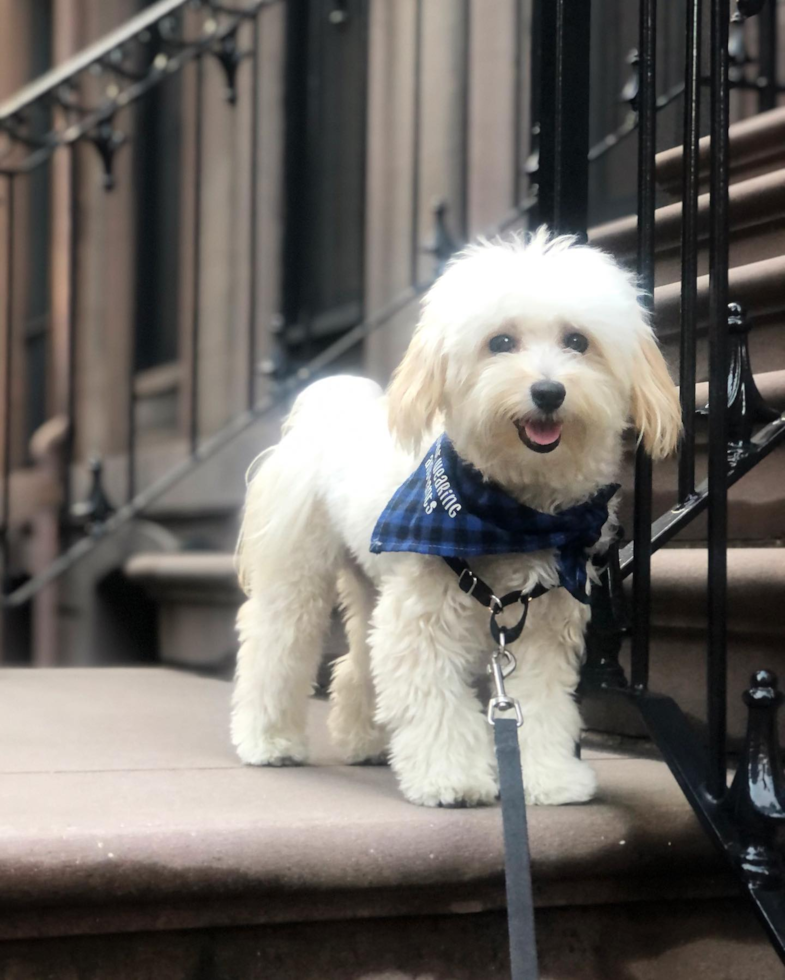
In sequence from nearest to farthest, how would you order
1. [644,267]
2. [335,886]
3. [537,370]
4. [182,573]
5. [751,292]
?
1. [335,886]
2. [537,370]
3. [644,267]
4. [751,292]
5. [182,573]

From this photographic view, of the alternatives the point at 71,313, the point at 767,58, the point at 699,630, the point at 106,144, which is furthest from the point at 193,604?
the point at 767,58

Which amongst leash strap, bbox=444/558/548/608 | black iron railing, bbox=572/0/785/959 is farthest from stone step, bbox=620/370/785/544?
leash strap, bbox=444/558/548/608

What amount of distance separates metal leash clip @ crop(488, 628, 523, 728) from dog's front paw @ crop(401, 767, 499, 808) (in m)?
0.14

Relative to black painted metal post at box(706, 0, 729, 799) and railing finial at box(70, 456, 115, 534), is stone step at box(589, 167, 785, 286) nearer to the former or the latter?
black painted metal post at box(706, 0, 729, 799)

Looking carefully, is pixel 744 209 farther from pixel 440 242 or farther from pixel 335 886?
pixel 335 886

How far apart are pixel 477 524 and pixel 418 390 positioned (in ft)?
0.74

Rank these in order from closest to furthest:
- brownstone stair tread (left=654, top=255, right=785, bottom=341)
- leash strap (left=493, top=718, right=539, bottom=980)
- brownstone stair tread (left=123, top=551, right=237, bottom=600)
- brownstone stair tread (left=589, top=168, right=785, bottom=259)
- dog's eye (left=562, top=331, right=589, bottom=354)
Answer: leash strap (left=493, top=718, right=539, bottom=980) → dog's eye (left=562, top=331, right=589, bottom=354) → brownstone stair tread (left=654, top=255, right=785, bottom=341) → brownstone stair tread (left=589, top=168, right=785, bottom=259) → brownstone stair tread (left=123, top=551, right=237, bottom=600)

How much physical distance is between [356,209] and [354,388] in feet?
10.9

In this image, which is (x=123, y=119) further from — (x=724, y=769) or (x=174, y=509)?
(x=724, y=769)

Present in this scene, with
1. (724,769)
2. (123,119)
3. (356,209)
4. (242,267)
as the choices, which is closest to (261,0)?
(356,209)

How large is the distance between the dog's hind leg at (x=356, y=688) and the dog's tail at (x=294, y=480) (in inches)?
6.2

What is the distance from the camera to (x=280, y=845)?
1.71m

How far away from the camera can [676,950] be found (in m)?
1.89

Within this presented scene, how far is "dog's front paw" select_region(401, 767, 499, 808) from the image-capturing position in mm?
1896
